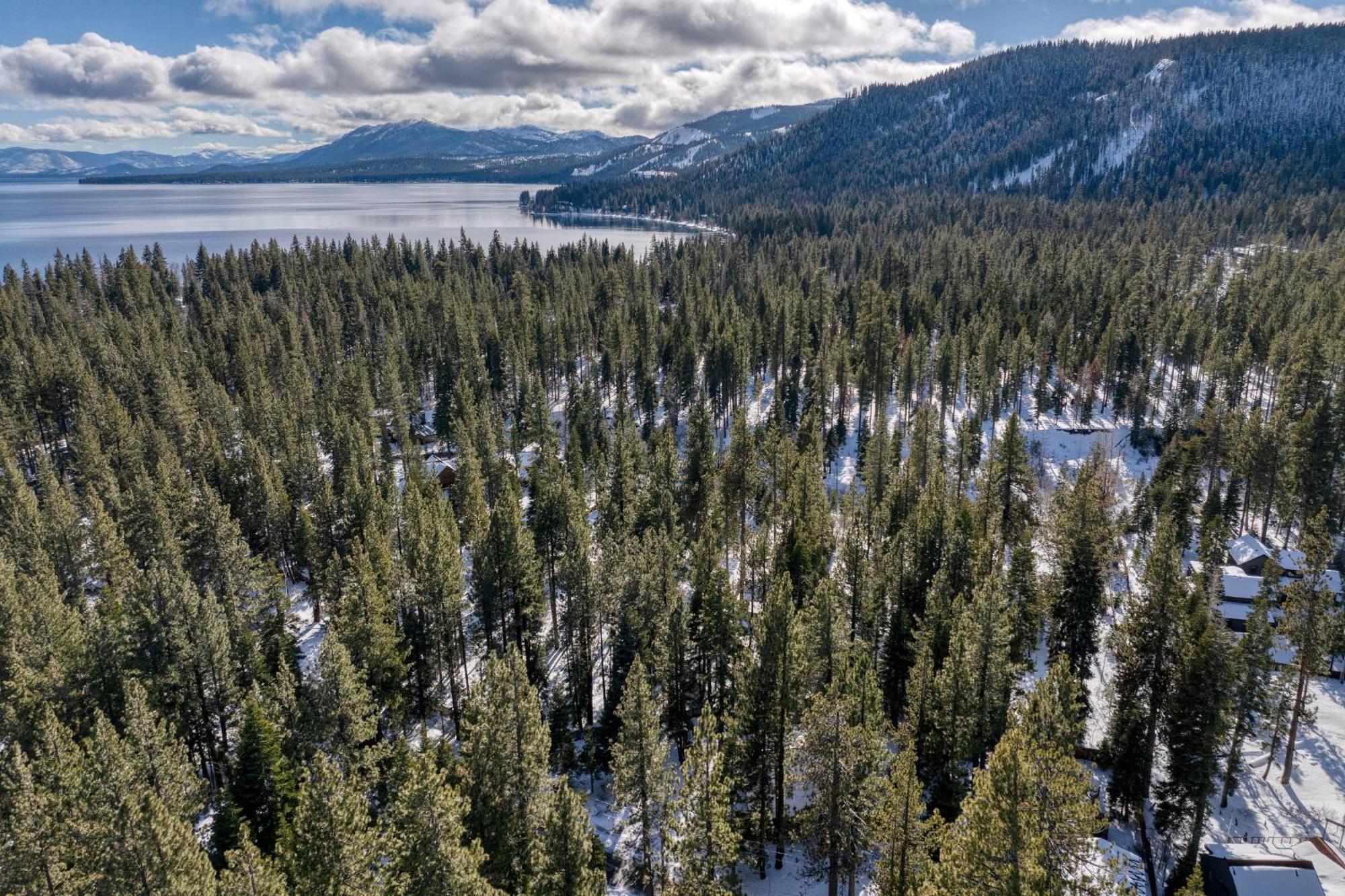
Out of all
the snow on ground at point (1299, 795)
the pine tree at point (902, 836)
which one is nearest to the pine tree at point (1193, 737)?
the snow on ground at point (1299, 795)

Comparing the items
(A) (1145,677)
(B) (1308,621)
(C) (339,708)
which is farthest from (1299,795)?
(C) (339,708)

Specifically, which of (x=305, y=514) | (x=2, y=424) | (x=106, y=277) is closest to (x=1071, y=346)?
(x=305, y=514)

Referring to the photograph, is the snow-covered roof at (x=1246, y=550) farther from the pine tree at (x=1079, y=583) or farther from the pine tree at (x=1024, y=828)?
the pine tree at (x=1024, y=828)

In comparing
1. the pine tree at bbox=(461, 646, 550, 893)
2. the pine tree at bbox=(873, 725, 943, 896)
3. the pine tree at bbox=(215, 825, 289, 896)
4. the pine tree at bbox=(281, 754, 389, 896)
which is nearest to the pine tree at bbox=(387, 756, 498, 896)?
the pine tree at bbox=(281, 754, 389, 896)

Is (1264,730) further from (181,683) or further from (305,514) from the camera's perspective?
(305,514)

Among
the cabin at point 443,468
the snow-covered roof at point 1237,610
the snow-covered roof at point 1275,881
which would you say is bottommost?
the snow-covered roof at point 1237,610

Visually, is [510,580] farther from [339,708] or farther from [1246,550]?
[1246,550]
